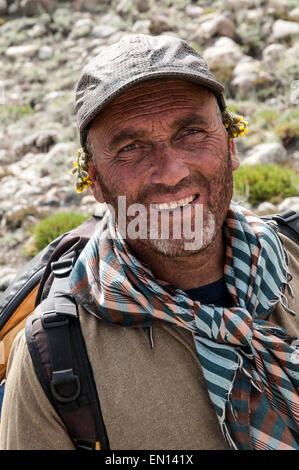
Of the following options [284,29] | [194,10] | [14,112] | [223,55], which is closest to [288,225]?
[223,55]

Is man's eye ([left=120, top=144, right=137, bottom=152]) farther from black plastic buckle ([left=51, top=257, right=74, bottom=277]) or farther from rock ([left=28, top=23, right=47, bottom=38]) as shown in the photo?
rock ([left=28, top=23, right=47, bottom=38])

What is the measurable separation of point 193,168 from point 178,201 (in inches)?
5.9

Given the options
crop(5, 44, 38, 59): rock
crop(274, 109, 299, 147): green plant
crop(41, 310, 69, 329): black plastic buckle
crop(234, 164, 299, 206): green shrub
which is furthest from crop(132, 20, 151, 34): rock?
crop(41, 310, 69, 329): black plastic buckle

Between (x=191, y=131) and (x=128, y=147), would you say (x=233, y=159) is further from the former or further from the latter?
(x=128, y=147)

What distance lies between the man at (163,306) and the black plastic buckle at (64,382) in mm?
68

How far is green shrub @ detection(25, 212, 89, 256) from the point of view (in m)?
5.86

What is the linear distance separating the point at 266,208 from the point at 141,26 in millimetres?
6694

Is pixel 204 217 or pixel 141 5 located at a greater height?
pixel 141 5

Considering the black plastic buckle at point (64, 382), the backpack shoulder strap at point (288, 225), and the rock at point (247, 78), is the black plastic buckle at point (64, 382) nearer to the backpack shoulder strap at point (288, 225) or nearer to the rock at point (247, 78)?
the backpack shoulder strap at point (288, 225)

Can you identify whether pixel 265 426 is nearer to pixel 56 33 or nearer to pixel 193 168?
pixel 193 168

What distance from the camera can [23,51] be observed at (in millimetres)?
11578

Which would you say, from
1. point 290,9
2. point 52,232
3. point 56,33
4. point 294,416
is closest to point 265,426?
point 294,416

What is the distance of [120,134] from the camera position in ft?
7.04

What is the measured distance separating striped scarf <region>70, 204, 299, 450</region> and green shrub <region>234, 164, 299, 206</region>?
3719mm
